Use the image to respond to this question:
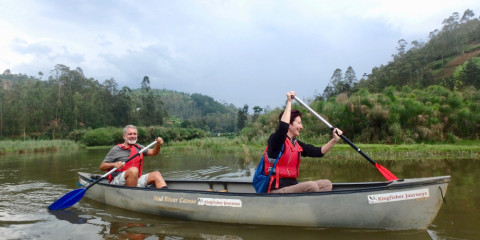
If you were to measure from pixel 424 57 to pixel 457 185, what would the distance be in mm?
53833

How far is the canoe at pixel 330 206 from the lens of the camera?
4004 millimetres

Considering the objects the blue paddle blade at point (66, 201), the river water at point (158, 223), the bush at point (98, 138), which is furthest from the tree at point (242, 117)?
the blue paddle blade at point (66, 201)

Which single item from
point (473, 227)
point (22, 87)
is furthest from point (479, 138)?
point (22, 87)

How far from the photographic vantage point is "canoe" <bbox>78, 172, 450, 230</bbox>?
4.00m

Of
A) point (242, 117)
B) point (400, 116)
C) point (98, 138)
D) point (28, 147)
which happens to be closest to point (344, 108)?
point (400, 116)

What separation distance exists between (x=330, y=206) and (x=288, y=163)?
0.76 m

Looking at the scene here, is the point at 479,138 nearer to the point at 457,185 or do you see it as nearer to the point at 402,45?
the point at 457,185

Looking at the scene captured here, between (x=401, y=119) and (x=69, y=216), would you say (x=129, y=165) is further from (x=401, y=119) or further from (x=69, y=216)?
(x=401, y=119)

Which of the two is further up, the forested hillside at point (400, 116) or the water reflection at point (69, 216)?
the forested hillside at point (400, 116)

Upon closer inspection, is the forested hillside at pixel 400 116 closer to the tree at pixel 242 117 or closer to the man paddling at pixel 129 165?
the man paddling at pixel 129 165

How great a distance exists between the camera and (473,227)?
13.9 feet

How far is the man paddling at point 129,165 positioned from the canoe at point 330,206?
32.3 inches

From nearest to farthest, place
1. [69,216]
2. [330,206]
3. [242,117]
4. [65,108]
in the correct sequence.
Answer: [330,206] → [69,216] → [65,108] → [242,117]

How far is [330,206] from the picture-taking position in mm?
4250
